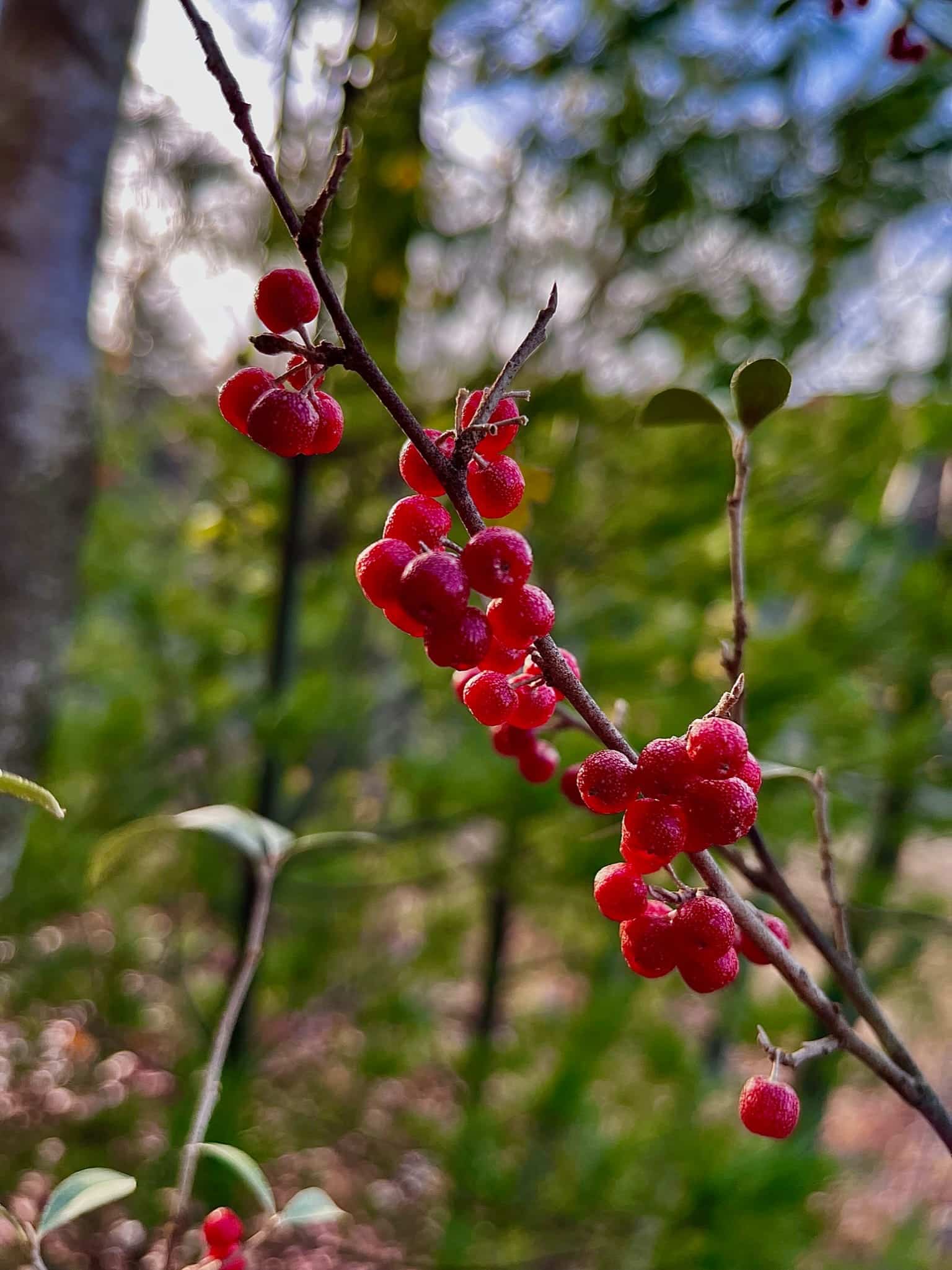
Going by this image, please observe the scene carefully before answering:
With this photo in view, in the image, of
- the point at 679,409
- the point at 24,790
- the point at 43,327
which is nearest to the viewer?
the point at 24,790

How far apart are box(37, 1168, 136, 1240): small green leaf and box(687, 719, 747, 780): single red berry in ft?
1.35

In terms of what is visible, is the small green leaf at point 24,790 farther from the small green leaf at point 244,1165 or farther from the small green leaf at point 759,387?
the small green leaf at point 759,387

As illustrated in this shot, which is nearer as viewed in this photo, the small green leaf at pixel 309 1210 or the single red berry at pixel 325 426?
the single red berry at pixel 325 426

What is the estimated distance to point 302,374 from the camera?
35 centimetres

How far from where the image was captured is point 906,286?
1.66 meters

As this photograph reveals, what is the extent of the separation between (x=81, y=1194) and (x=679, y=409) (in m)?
0.61

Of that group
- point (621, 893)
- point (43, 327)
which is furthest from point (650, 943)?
point (43, 327)

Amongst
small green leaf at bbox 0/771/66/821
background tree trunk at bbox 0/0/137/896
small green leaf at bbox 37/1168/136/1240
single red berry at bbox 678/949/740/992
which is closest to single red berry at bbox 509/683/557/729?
single red berry at bbox 678/949/740/992

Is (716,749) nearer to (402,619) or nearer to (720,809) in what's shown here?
(720,809)

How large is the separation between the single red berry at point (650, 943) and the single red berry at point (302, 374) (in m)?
0.27

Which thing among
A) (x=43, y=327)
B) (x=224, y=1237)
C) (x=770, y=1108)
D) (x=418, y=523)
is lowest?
(x=224, y=1237)

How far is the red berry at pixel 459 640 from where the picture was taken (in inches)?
11.6

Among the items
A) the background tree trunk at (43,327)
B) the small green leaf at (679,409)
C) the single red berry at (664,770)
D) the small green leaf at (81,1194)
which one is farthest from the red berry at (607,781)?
the background tree trunk at (43,327)

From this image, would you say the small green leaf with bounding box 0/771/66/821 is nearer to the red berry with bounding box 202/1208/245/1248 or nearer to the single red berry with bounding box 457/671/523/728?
the single red berry with bounding box 457/671/523/728
